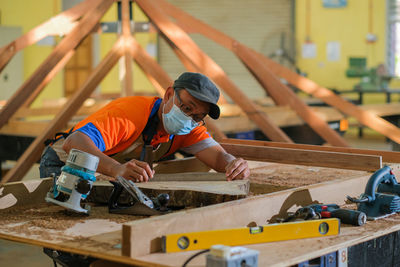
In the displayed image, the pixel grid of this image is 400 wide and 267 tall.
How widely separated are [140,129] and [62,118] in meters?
1.55

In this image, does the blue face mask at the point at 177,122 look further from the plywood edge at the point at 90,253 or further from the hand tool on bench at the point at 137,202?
the plywood edge at the point at 90,253

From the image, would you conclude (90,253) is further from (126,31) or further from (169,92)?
(126,31)

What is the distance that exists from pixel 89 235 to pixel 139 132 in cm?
87

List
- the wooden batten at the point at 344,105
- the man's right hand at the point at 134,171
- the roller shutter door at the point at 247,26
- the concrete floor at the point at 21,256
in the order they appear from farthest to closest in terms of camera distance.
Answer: the roller shutter door at the point at 247,26
the wooden batten at the point at 344,105
the concrete floor at the point at 21,256
the man's right hand at the point at 134,171

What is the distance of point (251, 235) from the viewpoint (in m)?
1.89

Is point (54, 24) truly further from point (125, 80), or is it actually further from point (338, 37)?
point (338, 37)

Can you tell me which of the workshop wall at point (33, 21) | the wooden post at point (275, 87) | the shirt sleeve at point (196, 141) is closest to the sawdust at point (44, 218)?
the shirt sleeve at point (196, 141)

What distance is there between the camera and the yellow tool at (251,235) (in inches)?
70.7

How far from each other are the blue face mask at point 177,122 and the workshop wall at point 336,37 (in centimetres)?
922

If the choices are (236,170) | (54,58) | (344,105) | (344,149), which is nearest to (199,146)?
(236,170)

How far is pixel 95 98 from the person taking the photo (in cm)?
731

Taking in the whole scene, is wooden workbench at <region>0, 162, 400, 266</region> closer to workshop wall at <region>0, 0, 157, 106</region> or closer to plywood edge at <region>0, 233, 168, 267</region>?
plywood edge at <region>0, 233, 168, 267</region>

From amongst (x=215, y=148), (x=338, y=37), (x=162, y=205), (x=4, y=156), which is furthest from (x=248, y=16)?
(x=162, y=205)

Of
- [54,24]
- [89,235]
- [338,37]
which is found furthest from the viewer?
[338,37]
